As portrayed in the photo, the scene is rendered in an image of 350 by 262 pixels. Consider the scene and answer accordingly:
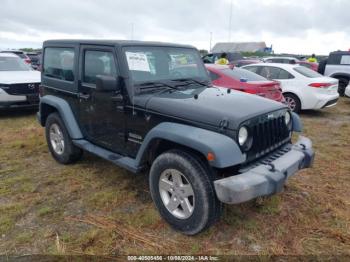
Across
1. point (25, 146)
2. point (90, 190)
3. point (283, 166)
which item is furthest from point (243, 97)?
point (25, 146)

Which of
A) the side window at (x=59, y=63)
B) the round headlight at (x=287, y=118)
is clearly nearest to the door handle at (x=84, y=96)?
the side window at (x=59, y=63)

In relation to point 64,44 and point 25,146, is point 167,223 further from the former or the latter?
point 25,146

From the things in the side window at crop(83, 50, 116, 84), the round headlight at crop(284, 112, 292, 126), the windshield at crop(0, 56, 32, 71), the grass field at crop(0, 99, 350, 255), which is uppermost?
the windshield at crop(0, 56, 32, 71)

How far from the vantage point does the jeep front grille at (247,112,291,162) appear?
320cm

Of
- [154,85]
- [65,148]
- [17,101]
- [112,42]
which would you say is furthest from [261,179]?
[17,101]

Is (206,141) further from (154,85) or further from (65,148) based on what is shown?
(65,148)

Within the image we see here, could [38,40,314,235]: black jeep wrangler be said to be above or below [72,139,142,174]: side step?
above

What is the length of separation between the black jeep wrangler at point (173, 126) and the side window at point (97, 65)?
1 cm

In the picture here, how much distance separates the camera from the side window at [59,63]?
15.0 feet

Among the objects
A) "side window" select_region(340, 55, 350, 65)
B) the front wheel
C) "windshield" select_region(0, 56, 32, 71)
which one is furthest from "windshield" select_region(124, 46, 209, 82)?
"side window" select_region(340, 55, 350, 65)

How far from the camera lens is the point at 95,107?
418 cm

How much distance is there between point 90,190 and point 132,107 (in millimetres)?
1332

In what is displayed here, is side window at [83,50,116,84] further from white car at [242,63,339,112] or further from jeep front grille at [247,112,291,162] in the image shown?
white car at [242,63,339,112]

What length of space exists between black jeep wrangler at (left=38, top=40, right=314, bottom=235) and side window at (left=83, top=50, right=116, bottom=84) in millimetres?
13
